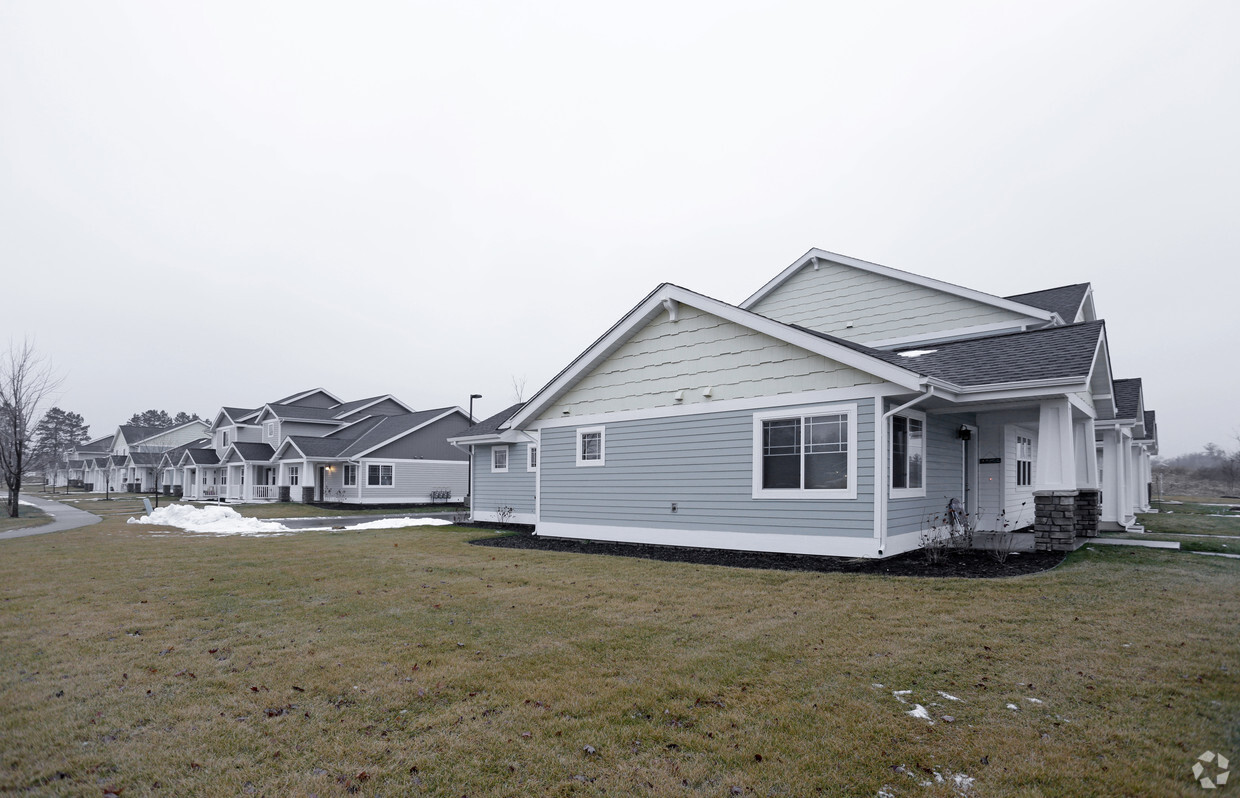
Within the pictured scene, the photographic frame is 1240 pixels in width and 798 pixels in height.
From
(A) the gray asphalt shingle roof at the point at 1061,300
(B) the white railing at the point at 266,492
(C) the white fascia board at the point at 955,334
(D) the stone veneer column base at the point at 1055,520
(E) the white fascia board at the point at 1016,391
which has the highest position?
(A) the gray asphalt shingle roof at the point at 1061,300

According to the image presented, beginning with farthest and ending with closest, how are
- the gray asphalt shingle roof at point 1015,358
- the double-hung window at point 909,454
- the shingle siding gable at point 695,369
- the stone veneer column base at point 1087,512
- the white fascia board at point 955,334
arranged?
the white fascia board at point 955,334 < the stone veneer column base at point 1087,512 < the shingle siding gable at point 695,369 < the double-hung window at point 909,454 < the gray asphalt shingle roof at point 1015,358

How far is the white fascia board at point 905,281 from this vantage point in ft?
49.7

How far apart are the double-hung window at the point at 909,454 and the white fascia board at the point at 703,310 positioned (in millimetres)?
1138

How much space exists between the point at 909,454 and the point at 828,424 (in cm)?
178

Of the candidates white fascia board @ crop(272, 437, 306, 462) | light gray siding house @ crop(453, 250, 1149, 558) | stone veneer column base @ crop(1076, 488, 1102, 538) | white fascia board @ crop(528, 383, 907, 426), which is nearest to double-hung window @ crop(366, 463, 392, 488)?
white fascia board @ crop(272, 437, 306, 462)

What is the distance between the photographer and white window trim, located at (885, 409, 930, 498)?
10250 millimetres

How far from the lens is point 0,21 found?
52.8 ft

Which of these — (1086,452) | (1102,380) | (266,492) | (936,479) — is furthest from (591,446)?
(266,492)

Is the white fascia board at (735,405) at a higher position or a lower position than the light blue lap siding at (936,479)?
higher

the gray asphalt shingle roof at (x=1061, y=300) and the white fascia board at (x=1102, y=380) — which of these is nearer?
the white fascia board at (x=1102, y=380)

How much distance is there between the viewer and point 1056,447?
1045 centimetres

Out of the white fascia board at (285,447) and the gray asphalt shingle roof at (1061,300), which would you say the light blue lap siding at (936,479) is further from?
the white fascia board at (285,447)

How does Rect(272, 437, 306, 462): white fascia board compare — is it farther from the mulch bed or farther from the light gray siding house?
the mulch bed

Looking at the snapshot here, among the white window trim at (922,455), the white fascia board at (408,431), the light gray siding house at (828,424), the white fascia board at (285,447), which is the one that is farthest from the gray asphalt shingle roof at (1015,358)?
the white fascia board at (285,447)
